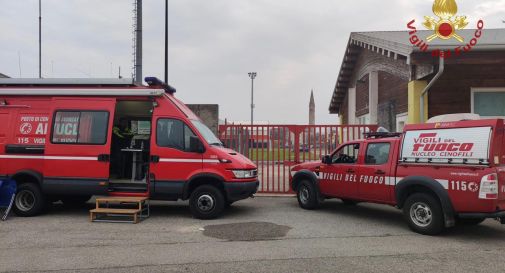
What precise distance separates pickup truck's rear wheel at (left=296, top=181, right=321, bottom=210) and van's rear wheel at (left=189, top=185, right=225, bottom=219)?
7.93 ft

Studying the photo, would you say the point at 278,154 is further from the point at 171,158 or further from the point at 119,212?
the point at 119,212

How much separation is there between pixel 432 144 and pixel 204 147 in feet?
14.9

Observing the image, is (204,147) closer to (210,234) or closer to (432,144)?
(210,234)

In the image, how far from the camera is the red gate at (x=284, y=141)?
42.4 ft

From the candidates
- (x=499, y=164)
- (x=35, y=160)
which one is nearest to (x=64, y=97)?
(x=35, y=160)

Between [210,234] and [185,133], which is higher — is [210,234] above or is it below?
below

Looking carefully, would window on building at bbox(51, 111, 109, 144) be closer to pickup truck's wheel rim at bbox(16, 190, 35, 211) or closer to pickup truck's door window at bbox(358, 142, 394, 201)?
pickup truck's wheel rim at bbox(16, 190, 35, 211)

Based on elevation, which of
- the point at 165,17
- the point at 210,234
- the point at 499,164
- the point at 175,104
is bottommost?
the point at 210,234

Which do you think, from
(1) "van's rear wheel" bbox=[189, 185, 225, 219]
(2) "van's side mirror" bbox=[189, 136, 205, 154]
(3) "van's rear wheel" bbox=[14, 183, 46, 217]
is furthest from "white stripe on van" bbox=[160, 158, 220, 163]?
(3) "van's rear wheel" bbox=[14, 183, 46, 217]

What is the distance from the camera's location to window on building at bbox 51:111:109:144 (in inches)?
363

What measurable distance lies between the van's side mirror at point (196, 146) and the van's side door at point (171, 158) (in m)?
0.07

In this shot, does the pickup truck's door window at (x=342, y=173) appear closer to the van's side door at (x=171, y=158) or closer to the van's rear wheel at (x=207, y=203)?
the van's rear wheel at (x=207, y=203)

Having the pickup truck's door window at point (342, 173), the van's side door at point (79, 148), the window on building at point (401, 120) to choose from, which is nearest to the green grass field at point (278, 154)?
the pickup truck's door window at point (342, 173)

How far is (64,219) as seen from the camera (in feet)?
29.5
